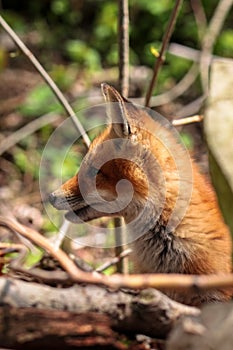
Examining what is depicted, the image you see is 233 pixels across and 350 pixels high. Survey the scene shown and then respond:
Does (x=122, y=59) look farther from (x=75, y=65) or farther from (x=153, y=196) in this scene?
(x=75, y=65)

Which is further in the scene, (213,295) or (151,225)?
(151,225)

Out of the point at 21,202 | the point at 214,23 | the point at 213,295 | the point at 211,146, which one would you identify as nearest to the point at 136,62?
the point at 214,23

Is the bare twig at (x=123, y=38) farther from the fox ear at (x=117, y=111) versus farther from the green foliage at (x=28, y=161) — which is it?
the green foliage at (x=28, y=161)

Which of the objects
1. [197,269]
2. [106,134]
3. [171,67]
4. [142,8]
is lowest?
[197,269]

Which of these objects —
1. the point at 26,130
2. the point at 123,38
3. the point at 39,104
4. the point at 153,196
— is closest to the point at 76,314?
the point at 153,196

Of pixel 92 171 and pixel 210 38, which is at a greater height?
pixel 210 38

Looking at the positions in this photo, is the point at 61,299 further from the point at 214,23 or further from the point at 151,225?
the point at 214,23
